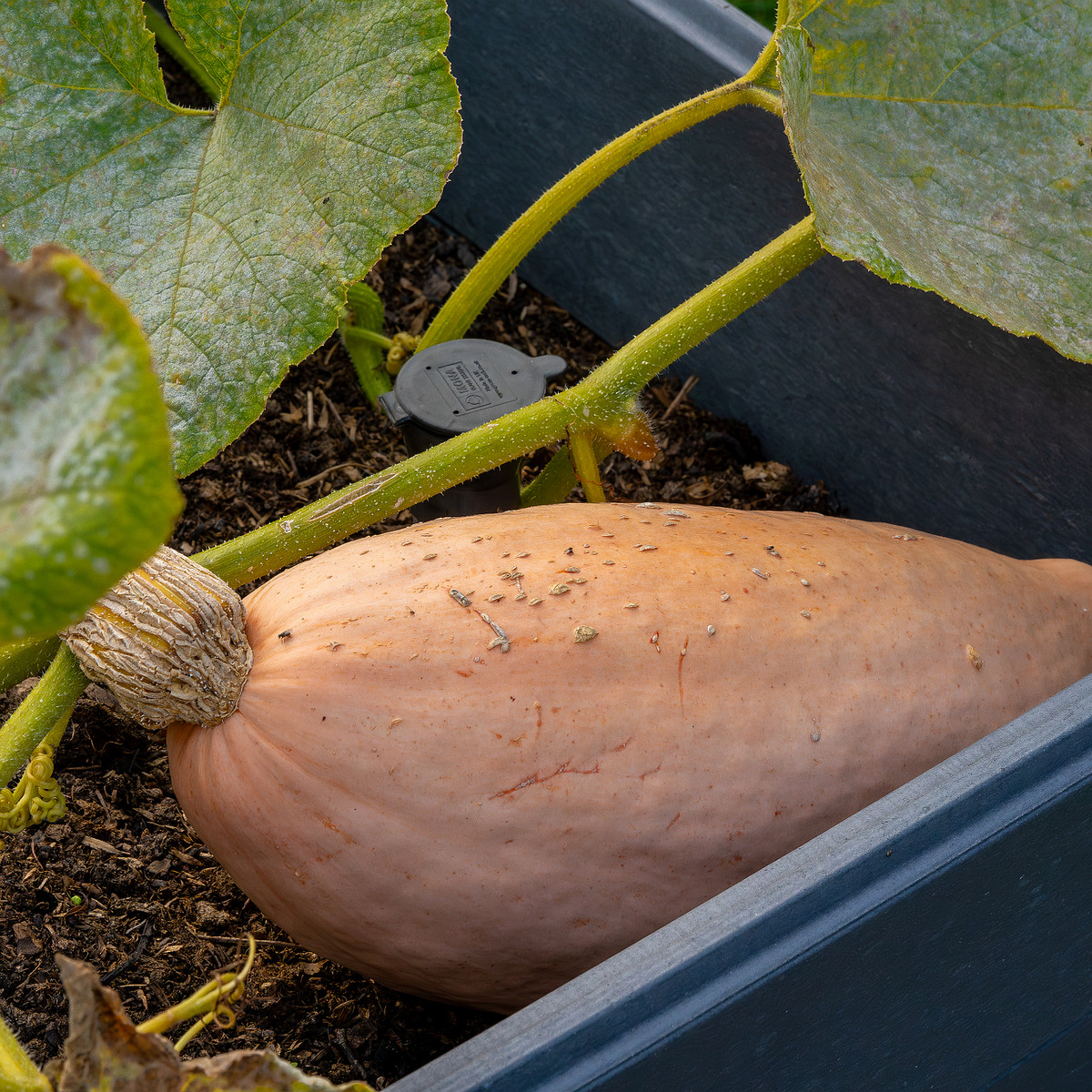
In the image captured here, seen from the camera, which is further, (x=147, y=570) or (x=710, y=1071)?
(x=147, y=570)

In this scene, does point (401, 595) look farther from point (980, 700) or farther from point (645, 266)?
point (645, 266)

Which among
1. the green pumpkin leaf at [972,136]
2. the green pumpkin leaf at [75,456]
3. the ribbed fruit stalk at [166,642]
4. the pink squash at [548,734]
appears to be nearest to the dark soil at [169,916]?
the pink squash at [548,734]

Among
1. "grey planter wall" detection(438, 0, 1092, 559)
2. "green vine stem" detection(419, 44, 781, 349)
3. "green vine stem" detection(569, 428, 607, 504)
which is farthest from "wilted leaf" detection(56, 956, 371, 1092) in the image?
"grey planter wall" detection(438, 0, 1092, 559)

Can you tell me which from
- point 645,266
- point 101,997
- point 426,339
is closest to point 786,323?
point 645,266

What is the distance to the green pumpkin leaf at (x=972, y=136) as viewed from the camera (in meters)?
0.90

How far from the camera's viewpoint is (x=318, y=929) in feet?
2.77

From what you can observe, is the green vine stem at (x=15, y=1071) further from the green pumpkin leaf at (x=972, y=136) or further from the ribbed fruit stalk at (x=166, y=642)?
the green pumpkin leaf at (x=972, y=136)

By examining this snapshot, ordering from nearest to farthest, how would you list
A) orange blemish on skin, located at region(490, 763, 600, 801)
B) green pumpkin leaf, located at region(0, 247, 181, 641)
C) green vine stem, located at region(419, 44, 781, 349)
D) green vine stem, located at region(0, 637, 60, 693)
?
green pumpkin leaf, located at region(0, 247, 181, 641)
orange blemish on skin, located at region(490, 763, 600, 801)
green vine stem, located at region(0, 637, 60, 693)
green vine stem, located at region(419, 44, 781, 349)

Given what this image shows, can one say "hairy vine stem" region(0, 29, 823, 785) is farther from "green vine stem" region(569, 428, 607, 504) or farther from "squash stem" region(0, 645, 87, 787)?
"squash stem" region(0, 645, 87, 787)

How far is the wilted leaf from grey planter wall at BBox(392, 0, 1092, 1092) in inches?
3.3

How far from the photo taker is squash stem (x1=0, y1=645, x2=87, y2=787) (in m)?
0.82

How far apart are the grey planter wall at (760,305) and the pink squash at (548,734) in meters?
0.36

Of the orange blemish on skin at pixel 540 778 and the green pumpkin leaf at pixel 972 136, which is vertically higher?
the green pumpkin leaf at pixel 972 136

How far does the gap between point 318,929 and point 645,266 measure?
3.26 ft
